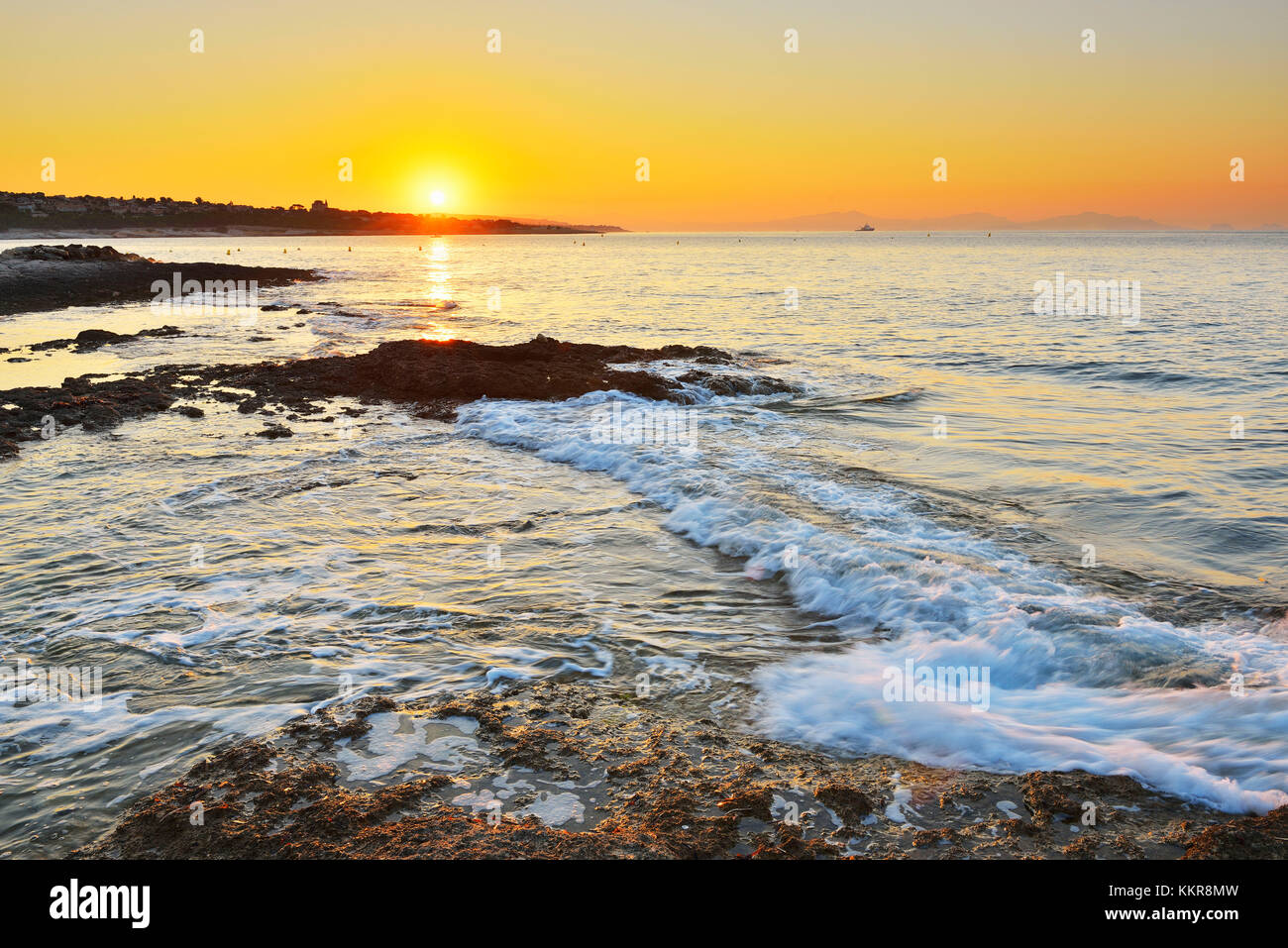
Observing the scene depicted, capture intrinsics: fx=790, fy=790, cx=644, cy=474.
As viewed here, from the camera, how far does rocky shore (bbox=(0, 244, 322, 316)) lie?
39.5 meters

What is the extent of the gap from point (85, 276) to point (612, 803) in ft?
187

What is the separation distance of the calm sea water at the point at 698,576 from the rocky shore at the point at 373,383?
40.1 inches

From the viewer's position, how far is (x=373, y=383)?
786 inches

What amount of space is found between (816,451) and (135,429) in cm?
1288

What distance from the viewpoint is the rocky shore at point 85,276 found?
39500mm

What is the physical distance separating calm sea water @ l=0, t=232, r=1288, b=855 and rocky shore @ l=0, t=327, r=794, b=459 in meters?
1.02
